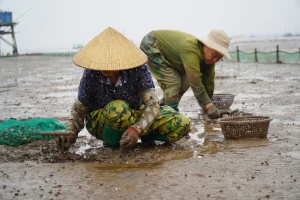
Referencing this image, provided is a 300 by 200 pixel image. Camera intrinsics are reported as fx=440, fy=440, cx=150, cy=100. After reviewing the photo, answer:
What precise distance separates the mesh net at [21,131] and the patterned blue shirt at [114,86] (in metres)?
1.07

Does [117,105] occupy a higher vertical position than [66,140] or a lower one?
higher

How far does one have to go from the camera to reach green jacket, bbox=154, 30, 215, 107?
18.1 ft

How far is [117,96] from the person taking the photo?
451 centimetres

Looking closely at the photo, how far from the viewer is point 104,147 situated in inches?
193

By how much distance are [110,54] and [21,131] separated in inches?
67.3

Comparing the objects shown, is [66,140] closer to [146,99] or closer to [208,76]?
[146,99]

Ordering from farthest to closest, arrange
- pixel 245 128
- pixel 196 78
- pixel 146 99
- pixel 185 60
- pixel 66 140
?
pixel 185 60 < pixel 196 78 < pixel 245 128 < pixel 66 140 < pixel 146 99

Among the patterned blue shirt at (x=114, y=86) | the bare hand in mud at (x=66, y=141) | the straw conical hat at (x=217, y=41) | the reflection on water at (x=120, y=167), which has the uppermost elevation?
the straw conical hat at (x=217, y=41)

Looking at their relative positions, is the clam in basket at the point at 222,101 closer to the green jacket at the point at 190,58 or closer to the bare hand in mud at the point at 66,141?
the green jacket at the point at 190,58

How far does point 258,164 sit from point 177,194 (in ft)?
3.61

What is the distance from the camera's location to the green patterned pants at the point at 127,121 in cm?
434

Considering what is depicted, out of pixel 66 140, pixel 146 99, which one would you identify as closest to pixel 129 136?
pixel 146 99

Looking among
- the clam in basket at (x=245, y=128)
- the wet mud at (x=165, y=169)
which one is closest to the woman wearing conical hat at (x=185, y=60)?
the clam in basket at (x=245, y=128)

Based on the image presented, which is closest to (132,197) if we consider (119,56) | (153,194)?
(153,194)
